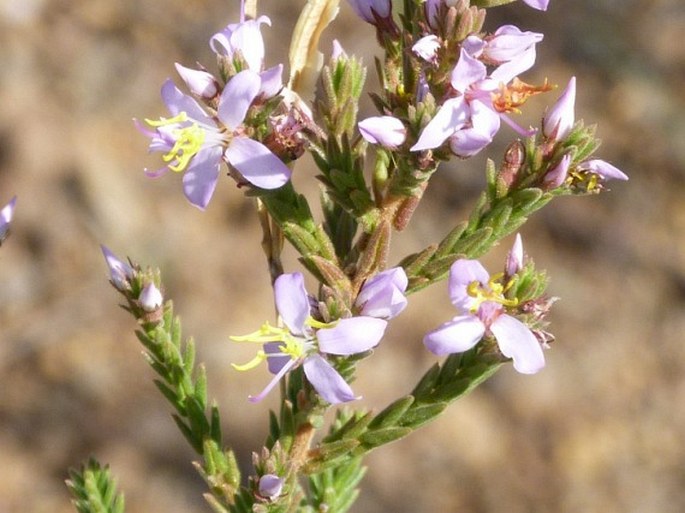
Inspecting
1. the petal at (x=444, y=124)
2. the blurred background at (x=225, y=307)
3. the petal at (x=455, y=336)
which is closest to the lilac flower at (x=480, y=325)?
the petal at (x=455, y=336)

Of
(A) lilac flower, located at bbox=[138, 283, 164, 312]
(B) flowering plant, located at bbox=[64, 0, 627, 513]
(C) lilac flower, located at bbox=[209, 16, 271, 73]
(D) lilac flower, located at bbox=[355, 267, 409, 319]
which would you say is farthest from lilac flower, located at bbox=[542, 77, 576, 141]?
(A) lilac flower, located at bbox=[138, 283, 164, 312]

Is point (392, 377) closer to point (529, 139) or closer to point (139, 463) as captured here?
point (139, 463)

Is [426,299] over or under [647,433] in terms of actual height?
over

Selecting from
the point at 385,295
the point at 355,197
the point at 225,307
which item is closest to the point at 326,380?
the point at 385,295

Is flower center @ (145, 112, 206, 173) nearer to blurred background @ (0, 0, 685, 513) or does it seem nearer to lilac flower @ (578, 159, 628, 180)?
lilac flower @ (578, 159, 628, 180)

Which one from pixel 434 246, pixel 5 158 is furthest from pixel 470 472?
pixel 434 246

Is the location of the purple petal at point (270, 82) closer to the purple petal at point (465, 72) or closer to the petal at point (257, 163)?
the petal at point (257, 163)
